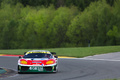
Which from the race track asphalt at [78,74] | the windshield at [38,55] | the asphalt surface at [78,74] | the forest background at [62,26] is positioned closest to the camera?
the race track asphalt at [78,74]

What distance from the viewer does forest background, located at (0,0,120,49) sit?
7112 centimetres

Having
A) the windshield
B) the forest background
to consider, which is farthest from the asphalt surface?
the forest background

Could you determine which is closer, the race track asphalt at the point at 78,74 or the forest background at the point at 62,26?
the race track asphalt at the point at 78,74

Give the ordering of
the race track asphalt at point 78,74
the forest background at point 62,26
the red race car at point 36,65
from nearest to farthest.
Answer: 1. the race track asphalt at point 78,74
2. the red race car at point 36,65
3. the forest background at point 62,26

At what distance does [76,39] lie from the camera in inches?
3184

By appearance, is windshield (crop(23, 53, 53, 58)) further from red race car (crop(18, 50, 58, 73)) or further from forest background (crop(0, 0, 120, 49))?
forest background (crop(0, 0, 120, 49))

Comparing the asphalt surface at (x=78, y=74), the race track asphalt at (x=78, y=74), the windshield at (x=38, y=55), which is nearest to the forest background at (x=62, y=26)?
the asphalt surface at (x=78, y=74)

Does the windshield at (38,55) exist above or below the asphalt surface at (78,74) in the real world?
above

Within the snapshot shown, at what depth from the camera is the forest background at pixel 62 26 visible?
71125mm

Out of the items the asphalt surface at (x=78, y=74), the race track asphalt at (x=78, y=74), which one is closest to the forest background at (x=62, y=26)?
the asphalt surface at (x=78, y=74)

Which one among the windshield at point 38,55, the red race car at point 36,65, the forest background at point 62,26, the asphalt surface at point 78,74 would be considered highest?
the forest background at point 62,26

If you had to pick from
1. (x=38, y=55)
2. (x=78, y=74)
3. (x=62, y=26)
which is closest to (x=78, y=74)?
(x=78, y=74)

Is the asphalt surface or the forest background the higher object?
the forest background

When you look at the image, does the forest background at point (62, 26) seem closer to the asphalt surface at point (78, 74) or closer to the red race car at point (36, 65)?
the asphalt surface at point (78, 74)
